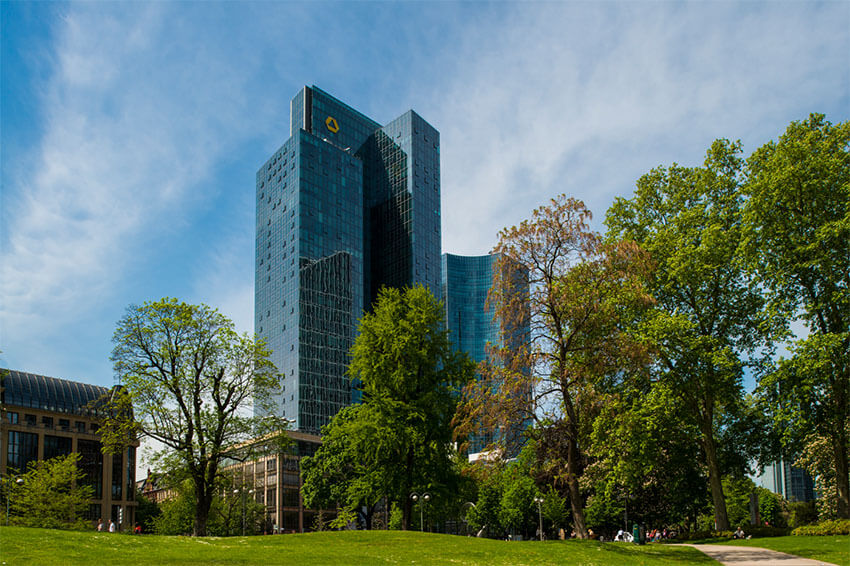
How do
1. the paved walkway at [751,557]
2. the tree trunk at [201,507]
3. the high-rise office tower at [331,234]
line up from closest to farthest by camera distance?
the paved walkway at [751,557] → the tree trunk at [201,507] → the high-rise office tower at [331,234]

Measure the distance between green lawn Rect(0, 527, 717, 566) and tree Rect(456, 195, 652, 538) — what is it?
4282 mm

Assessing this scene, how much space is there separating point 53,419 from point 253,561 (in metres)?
106

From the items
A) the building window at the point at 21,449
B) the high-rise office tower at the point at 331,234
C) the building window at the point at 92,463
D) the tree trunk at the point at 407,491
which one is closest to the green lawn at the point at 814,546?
the tree trunk at the point at 407,491

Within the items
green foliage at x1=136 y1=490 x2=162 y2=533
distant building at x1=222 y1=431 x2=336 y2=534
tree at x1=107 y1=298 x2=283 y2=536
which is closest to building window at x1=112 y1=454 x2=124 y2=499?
green foliage at x1=136 y1=490 x2=162 y2=533

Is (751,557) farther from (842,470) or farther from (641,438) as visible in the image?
(842,470)

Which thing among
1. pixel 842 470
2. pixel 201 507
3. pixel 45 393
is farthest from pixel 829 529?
pixel 45 393

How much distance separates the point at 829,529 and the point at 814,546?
14.2 feet

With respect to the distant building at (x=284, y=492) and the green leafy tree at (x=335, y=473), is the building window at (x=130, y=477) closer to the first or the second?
the distant building at (x=284, y=492)

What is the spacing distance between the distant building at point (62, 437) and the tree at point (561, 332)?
93.7 m

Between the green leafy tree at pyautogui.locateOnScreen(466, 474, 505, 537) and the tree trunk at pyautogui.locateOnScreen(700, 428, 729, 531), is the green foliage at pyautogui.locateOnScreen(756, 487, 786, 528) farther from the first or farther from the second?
the tree trunk at pyautogui.locateOnScreen(700, 428, 729, 531)

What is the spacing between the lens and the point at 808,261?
33094mm

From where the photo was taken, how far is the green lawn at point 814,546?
2467 cm

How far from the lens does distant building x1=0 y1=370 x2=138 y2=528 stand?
10606 centimetres

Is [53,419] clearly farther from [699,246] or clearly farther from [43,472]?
[699,246]
